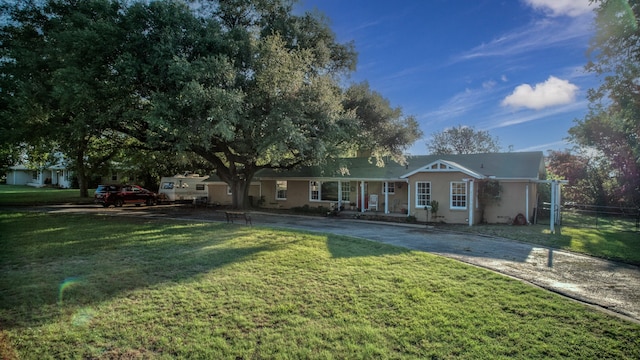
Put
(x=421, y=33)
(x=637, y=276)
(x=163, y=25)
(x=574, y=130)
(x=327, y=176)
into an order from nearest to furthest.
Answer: (x=637, y=276)
(x=421, y=33)
(x=163, y=25)
(x=327, y=176)
(x=574, y=130)

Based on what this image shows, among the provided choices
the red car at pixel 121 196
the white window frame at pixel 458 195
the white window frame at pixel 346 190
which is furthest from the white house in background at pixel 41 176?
the white window frame at pixel 458 195

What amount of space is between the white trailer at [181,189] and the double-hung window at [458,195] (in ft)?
66.7

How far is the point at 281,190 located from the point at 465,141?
33.4m

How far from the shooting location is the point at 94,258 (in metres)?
8.62

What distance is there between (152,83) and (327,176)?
12.7m

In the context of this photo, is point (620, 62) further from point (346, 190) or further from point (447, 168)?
point (346, 190)

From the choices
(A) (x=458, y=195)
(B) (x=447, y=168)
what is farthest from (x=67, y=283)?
(A) (x=458, y=195)

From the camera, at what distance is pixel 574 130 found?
87.5ft

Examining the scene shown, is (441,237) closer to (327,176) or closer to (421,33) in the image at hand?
(421,33)

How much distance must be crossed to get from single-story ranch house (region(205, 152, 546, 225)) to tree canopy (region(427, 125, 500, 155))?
25.9 meters

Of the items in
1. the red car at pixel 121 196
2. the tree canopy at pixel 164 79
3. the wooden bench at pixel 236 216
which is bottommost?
the wooden bench at pixel 236 216

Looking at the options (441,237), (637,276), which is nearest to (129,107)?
(441,237)

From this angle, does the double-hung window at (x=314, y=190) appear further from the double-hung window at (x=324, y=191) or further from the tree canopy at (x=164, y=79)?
the tree canopy at (x=164, y=79)

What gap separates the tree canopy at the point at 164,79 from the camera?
1445 centimetres
